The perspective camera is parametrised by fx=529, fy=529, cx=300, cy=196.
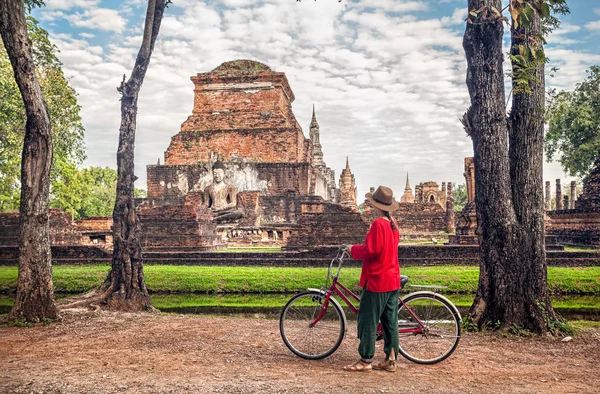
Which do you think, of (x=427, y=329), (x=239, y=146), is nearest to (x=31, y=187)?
(x=427, y=329)

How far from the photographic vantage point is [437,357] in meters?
4.59

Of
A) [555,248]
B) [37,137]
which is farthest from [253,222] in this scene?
[37,137]

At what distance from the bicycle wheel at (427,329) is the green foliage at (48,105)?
16.3m

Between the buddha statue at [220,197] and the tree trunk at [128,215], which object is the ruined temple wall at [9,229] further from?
the tree trunk at [128,215]

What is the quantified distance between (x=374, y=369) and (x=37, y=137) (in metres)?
4.80

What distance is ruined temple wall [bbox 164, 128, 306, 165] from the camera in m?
28.3

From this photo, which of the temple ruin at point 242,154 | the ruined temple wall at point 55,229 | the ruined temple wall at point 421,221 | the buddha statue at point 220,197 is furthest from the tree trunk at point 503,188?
the ruined temple wall at point 421,221

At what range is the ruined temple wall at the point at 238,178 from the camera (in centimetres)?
2695

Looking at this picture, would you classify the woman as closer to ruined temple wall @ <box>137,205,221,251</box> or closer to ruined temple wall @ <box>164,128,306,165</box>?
ruined temple wall @ <box>137,205,221,251</box>

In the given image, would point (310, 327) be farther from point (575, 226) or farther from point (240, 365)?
point (575, 226)

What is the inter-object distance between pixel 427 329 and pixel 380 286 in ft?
2.56

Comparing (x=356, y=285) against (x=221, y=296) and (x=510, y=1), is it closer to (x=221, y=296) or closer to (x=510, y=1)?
(x=221, y=296)

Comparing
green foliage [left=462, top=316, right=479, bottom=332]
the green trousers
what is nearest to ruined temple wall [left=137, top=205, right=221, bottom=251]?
green foliage [left=462, top=316, right=479, bottom=332]

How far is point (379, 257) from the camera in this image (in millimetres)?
4281
